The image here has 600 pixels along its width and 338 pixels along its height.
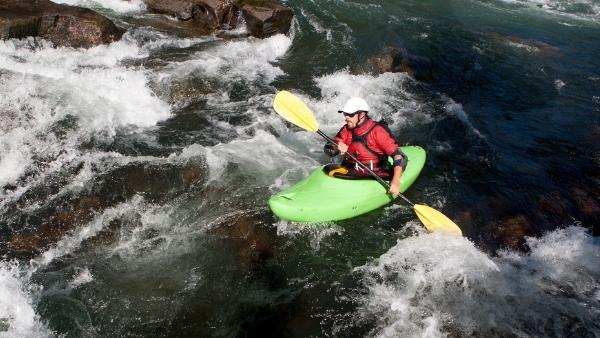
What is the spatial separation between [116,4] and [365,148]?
7514 millimetres

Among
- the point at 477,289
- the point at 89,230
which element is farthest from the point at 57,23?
the point at 477,289

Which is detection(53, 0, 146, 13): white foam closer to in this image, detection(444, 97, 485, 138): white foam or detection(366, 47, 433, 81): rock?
detection(366, 47, 433, 81): rock

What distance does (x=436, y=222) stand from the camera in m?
5.19

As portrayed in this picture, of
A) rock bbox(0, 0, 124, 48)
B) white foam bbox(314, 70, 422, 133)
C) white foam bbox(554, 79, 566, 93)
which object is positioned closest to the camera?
rock bbox(0, 0, 124, 48)

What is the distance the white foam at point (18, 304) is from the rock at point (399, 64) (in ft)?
22.9

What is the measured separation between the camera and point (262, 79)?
8.43 m

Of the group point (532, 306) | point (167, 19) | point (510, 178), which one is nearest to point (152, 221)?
point (532, 306)

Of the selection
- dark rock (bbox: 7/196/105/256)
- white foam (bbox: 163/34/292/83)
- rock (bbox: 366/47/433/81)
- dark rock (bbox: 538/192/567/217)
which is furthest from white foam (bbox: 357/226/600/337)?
rock (bbox: 366/47/433/81)

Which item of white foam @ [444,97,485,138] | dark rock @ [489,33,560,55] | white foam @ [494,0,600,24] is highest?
white foam @ [494,0,600,24]

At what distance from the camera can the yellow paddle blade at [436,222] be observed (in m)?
5.19

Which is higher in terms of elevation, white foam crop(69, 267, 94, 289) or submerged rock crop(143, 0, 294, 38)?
submerged rock crop(143, 0, 294, 38)

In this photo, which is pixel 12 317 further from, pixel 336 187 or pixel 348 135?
pixel 348 135

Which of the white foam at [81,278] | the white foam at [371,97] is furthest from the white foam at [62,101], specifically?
the white foam at [371,97]

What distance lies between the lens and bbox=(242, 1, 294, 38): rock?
9.56 m
